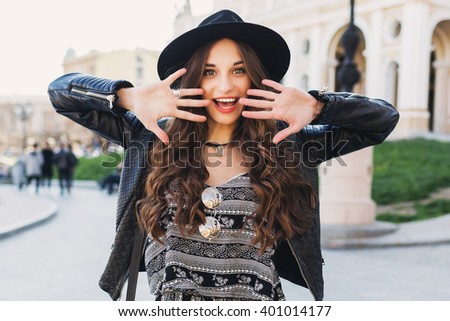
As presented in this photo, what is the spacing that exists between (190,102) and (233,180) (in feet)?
1.25

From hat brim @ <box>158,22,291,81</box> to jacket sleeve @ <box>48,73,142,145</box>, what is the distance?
0.24 meters

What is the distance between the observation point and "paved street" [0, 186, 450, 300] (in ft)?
15.1

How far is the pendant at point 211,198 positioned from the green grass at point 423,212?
317 inches

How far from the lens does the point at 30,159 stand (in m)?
15.1

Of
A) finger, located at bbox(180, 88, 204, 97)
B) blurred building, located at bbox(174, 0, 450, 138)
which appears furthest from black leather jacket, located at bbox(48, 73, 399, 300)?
blurred building, located at bbox(174, 0, 450, 138)

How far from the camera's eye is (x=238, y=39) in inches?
72.1

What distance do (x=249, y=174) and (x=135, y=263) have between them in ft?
1.98

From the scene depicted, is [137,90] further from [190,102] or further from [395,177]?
[395,177]

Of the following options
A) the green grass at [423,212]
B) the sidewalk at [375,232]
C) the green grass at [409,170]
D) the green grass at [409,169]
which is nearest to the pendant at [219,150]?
the sidewalk at [375,232]

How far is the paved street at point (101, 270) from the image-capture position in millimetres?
4590

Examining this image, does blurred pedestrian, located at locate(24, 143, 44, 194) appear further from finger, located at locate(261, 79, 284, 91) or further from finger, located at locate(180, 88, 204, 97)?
finger, located at locate(261, 79, 284, 91)

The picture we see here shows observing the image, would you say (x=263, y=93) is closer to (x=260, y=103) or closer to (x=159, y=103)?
(x=260, y=103)

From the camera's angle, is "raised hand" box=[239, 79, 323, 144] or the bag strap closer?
"raised hand" box=[239, 79, 323, 144]
